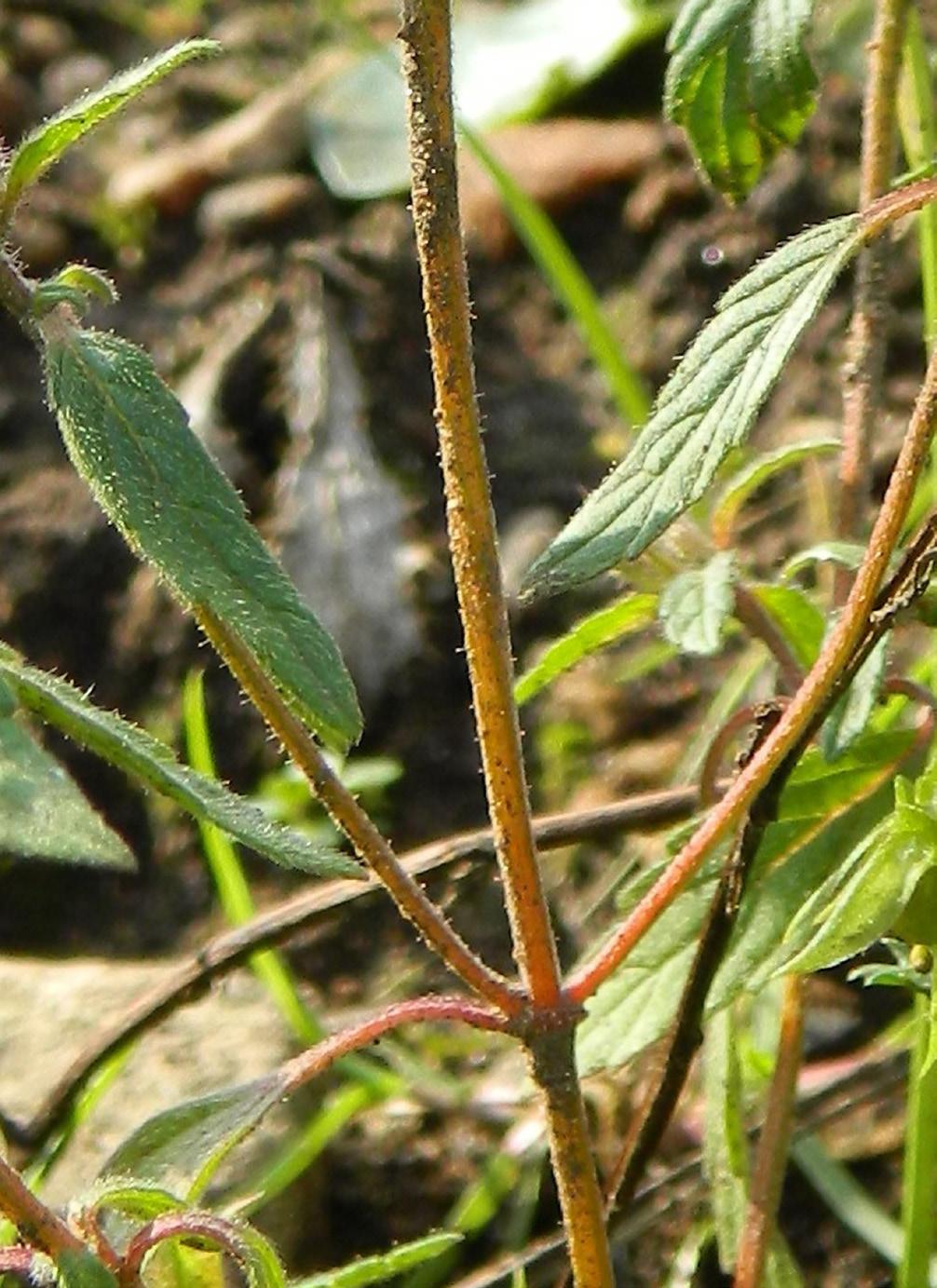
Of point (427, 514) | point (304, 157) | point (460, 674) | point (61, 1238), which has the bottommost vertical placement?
point (61, 1238)

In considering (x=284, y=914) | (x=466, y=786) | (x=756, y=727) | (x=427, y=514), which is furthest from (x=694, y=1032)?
(x=427, y=514)

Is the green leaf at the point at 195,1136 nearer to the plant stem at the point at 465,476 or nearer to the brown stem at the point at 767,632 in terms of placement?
the plant stem at the point at 465,476

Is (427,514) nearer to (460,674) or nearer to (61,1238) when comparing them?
(460,674)

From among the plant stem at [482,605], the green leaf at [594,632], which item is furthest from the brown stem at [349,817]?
the green leaf at [594,632]

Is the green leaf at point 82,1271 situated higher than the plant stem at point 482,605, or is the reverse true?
the plant stem at point 482,605

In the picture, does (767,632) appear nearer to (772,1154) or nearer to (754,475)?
(754,475)

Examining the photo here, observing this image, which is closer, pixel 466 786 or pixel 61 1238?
pixel 61 1238

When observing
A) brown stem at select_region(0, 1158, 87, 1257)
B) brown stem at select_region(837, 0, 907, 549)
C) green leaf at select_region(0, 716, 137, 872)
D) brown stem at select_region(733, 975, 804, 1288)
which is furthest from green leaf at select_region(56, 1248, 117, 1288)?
brown stem at select_region(837, 0, 907, 549)
